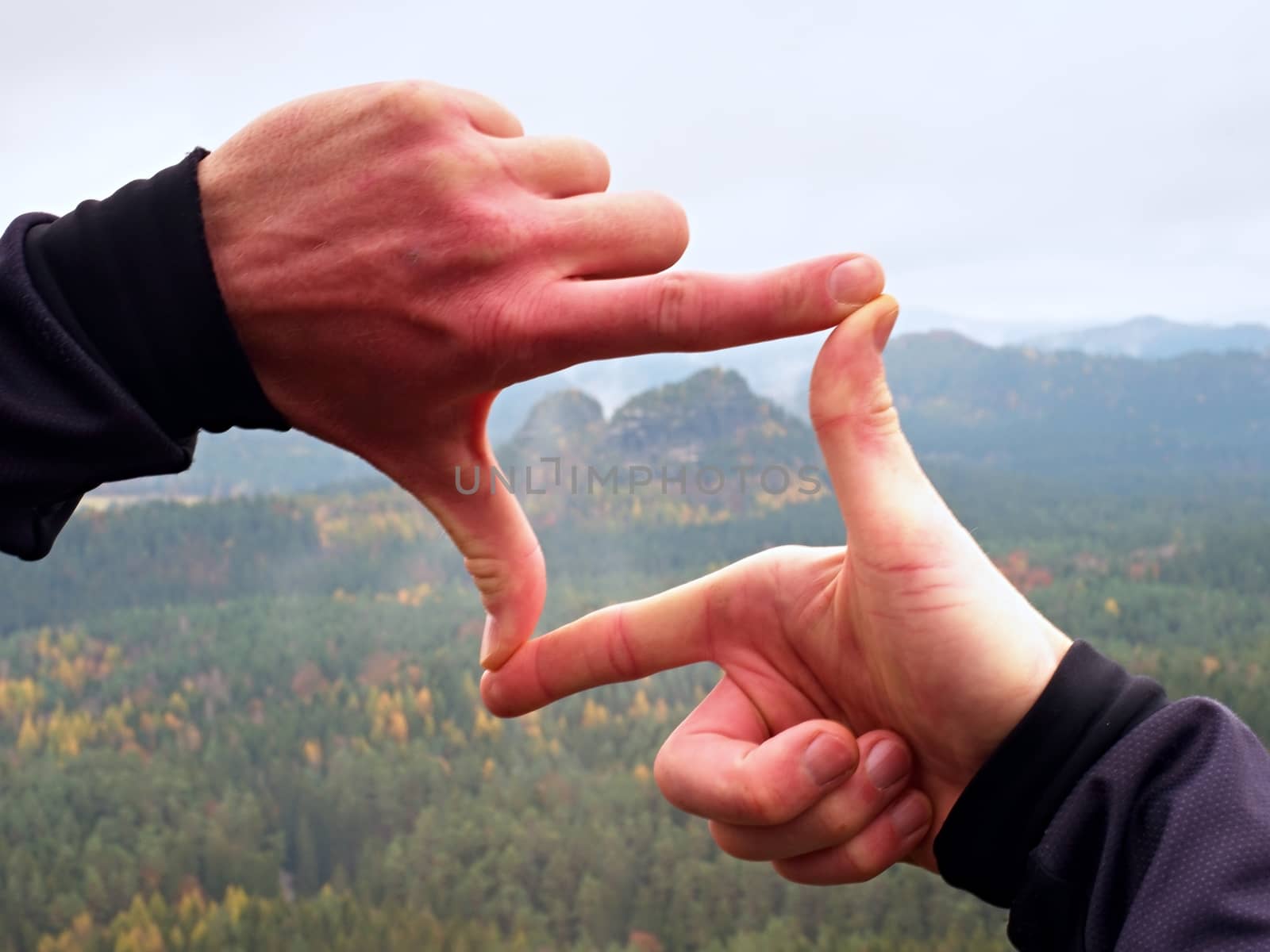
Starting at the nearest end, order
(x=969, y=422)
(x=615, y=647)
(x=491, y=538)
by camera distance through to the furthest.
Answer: (x=491, y=538)
(x=615, y=647)
(x=969, y=422)

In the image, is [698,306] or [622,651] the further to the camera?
[622,651]

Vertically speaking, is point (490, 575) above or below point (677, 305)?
below

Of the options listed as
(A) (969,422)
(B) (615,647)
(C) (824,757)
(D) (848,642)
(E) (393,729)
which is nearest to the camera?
(C) (824,757)

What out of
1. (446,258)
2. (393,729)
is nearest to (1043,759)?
(446,258)

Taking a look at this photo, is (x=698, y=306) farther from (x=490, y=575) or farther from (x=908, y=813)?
(x=908, y=813)

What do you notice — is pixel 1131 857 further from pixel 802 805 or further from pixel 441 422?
pixel 441 422

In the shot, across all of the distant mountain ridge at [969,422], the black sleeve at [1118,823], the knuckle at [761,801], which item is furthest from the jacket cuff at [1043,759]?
the distant mountain ridge at [969,422]

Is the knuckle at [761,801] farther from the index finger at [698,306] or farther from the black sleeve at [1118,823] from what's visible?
the index finger at [698,306]
